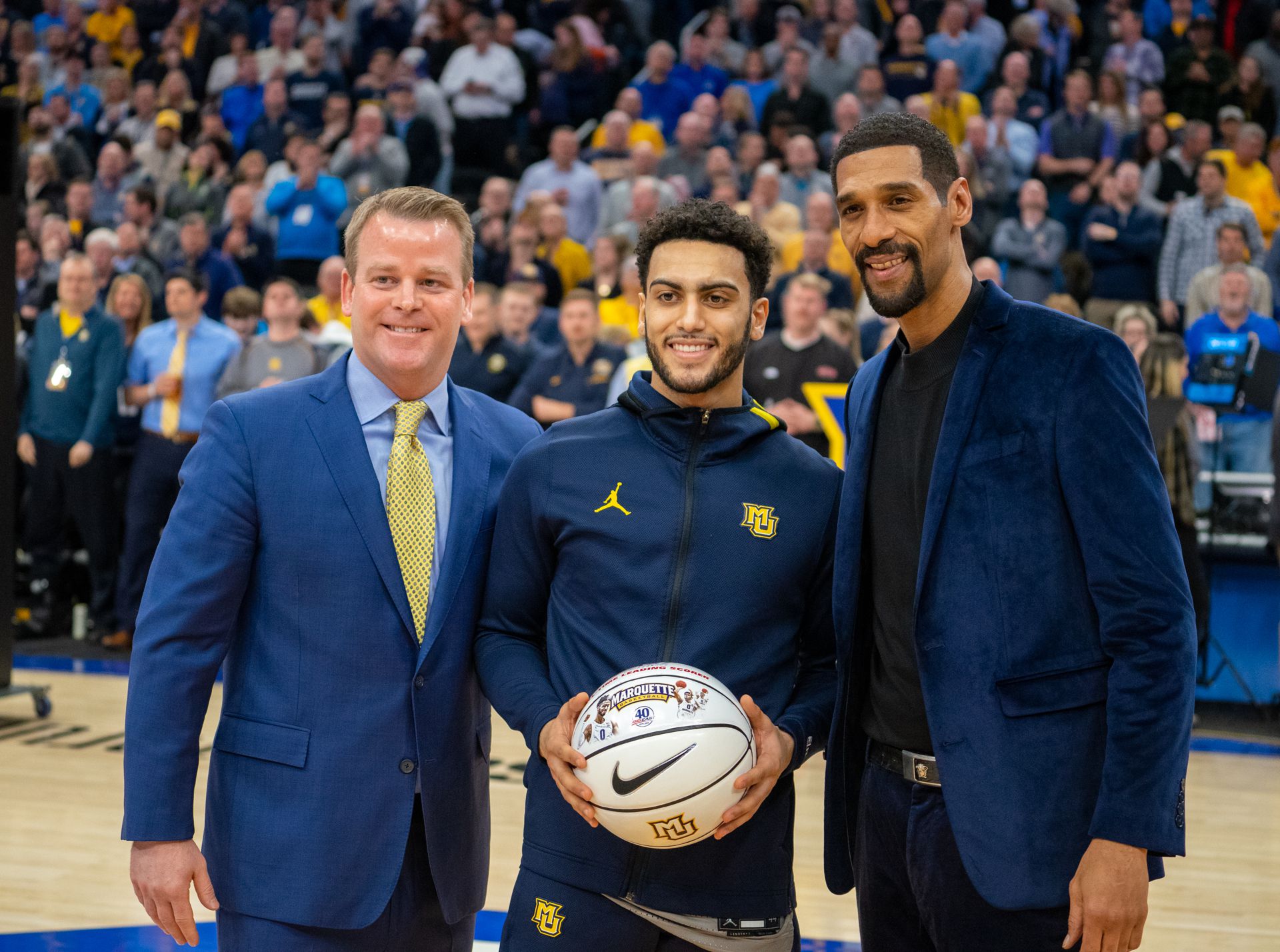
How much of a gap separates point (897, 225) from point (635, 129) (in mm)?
10400

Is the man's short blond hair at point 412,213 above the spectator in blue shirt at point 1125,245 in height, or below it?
below

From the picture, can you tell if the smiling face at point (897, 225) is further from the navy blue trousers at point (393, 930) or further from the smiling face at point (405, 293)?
the navy blue trousers at point (393, 930)

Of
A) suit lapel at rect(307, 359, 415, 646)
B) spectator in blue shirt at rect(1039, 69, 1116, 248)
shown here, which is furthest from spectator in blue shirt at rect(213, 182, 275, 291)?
suit lapel at rect(307, 359, 415, 646)

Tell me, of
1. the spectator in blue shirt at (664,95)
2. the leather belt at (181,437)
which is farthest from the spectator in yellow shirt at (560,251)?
the leather belt at (181,437)

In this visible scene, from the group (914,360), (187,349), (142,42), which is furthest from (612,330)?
(142,42)

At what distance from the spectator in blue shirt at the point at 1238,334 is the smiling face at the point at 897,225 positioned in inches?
220

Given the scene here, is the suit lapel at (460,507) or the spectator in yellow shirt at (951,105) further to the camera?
the spectator in yellow shirt at (951,105)

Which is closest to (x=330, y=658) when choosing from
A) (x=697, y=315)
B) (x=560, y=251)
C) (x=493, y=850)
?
(x=697, y=315)

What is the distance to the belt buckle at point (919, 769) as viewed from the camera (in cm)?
243

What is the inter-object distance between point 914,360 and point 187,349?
7.31 metres

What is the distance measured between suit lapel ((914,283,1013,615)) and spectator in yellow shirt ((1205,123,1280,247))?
30.7 feet

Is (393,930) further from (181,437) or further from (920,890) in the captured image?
(181,437)

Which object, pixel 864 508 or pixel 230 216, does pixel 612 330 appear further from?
pixel 864 508

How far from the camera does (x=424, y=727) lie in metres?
2.48
